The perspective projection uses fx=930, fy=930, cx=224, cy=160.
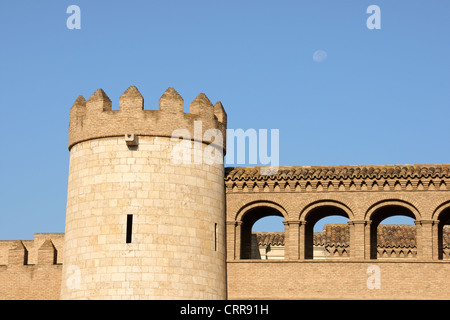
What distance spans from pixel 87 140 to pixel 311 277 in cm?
1040

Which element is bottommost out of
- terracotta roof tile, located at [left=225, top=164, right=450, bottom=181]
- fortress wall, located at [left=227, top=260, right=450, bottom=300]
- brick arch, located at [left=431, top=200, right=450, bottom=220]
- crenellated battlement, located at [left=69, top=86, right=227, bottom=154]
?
fortress wall, located at [left=227, top=260, right=450, bottom=300]

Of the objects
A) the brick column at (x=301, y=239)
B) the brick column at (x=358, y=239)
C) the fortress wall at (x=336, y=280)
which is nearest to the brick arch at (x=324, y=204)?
the brick column at (x=301, y=239)

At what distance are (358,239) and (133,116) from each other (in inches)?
408

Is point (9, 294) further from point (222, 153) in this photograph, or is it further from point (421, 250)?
point (421, 250)

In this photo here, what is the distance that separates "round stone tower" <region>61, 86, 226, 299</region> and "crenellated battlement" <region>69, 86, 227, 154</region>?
0.13 feet

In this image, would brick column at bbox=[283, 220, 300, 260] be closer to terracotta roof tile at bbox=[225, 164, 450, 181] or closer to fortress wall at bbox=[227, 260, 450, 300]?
fortress wall at bbox=[227, 260, 450, 300]

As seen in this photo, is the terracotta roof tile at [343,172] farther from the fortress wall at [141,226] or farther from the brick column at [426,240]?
the fortress wall at [141,226]

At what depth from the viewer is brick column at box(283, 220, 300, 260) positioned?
38.1 metres

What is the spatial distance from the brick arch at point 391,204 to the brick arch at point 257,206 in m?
3.35

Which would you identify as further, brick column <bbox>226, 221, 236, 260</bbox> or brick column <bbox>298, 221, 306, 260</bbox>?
brick column <bbox>298, 221, 306, 260</bbox>

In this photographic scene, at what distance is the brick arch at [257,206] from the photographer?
38.5 metres

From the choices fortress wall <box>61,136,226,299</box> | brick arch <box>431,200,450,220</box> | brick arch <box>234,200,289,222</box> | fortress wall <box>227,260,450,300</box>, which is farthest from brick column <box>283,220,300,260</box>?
brick arch <box>431,200,450,220</box>

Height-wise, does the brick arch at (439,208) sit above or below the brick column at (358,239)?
above
